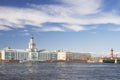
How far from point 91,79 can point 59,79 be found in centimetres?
534

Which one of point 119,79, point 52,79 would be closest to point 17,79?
point 52,79

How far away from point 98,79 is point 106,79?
1459mm

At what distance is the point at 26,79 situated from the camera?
53.9 m

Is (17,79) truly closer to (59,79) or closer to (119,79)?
(59,79)

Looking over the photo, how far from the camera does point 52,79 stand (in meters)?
54.9

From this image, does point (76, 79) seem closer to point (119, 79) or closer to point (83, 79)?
point (83, 79)

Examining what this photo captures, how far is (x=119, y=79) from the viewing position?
5666 cm

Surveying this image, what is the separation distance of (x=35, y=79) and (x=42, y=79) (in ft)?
4.51

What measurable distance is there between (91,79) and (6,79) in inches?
548

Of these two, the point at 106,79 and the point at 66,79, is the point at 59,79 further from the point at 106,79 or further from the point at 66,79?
the point at 106,79

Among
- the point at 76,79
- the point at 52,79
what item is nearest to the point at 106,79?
the point at 76,79

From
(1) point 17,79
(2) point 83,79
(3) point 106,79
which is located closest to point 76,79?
(2) point 83,79

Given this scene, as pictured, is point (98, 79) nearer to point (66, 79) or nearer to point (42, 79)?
point (66, 79)

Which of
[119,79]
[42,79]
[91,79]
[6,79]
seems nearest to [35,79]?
[42,79]
